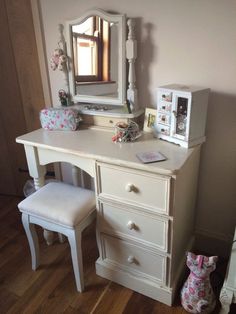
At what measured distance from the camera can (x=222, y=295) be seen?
3.69 feet

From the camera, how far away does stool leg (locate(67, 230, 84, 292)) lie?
132 cm

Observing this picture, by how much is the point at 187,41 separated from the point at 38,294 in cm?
160

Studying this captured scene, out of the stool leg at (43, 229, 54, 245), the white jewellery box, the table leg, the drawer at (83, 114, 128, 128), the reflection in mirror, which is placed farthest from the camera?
the stool leg at (43, 229, 54, 245)

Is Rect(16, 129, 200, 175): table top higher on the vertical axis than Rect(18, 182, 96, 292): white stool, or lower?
higher

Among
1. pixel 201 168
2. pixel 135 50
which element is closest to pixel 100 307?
pixel 201 168

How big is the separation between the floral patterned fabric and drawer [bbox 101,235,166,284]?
0.68 meters

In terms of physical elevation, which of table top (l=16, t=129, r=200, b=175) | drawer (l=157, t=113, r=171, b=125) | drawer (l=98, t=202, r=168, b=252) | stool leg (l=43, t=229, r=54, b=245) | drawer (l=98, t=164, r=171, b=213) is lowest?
stool leg (l=43, t=229, r=54, b=245)

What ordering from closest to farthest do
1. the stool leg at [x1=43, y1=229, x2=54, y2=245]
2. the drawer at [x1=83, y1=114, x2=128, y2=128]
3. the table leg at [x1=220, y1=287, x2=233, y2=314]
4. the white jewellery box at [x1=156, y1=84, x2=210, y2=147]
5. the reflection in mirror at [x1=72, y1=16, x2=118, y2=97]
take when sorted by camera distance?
the table leg at [x1=220, y1=287, x2=233, y2=314] < the white jewellery box at [x1=156, y1=84, x2=210, y2=147] < the reflection in mirror at [x1=72, y1=16, x2=118, y2=97] < the drawer at [x1=83, y1=114, x2=128, y2=128] < the stool leg at [x1=43, y1=229, x2=54, y2=245]

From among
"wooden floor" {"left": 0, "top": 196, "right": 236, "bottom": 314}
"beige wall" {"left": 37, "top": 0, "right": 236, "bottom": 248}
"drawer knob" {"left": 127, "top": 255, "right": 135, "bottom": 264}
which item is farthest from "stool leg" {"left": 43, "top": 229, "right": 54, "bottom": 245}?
"beige wall" {"left": 37, "top": 0, "right": 236, "bottom": 248}

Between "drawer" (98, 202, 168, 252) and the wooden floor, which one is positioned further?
the wooden floor

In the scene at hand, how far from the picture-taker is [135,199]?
124 cm

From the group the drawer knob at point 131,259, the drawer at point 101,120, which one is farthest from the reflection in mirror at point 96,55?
the drawer knob at point 131,259

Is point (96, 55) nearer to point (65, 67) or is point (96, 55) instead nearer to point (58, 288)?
point (65, 67)

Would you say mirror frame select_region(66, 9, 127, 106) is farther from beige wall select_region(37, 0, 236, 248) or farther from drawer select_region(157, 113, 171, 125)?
drawer select_region(157, 113, 171, 125)
